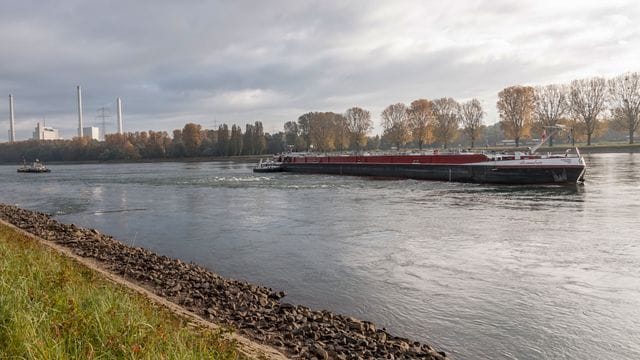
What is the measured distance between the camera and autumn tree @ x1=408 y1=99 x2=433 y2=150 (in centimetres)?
12756

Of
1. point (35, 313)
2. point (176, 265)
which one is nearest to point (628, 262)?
point (176, 265)

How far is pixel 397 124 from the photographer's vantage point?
440ft

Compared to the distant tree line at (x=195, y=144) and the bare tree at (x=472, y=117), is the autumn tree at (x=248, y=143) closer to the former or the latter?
the distant tree line at (x=195, y=144)

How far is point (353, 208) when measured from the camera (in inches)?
1315

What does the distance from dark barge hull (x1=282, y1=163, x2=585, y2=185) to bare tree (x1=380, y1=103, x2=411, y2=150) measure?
55.5m

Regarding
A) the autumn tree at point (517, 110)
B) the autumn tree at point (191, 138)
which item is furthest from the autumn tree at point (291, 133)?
the autumn tree at point (517, 110)

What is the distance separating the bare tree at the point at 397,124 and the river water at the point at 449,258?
3694 inches

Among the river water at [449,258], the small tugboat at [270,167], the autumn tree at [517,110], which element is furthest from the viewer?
the autumn tree at [517,110]

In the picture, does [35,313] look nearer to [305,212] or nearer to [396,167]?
[305,212]

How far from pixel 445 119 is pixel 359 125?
90.9 feet

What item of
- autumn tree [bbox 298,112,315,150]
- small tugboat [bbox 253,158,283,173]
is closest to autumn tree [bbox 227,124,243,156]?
autumn tree [bbox 298,112,315,150]

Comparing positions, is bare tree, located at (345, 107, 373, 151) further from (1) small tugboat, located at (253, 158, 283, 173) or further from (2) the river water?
(2) the river water

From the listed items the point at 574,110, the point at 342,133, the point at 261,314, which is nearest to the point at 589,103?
the point at 574,110

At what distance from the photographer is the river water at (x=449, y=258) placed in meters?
10.8
